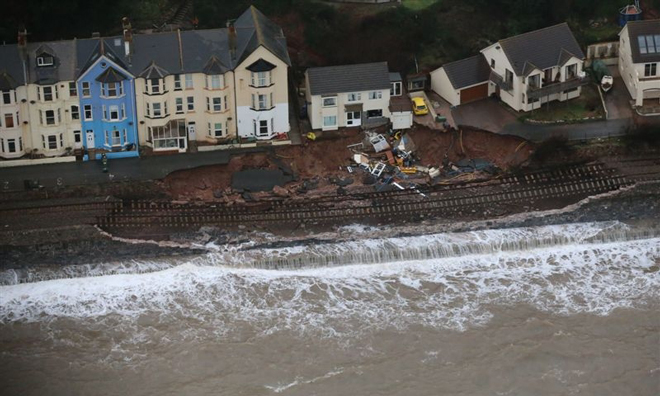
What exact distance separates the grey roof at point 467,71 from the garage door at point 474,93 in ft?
1.12

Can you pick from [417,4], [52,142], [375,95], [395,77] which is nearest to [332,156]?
[375,95]

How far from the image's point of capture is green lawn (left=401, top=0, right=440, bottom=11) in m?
76.1

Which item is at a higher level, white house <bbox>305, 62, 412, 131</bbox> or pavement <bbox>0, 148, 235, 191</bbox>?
white house <bbox>305, 62, 412, 131</bbox>

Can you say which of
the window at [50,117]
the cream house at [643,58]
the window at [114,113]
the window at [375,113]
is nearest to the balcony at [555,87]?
the cream house at [643,58]

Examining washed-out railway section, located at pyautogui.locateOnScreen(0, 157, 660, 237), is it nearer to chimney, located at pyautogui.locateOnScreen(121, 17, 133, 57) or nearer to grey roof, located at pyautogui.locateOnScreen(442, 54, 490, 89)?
grey roof, located at pyautogui.locateOnScreen(442, 54, 490, 89)

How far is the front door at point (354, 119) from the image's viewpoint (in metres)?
72.5

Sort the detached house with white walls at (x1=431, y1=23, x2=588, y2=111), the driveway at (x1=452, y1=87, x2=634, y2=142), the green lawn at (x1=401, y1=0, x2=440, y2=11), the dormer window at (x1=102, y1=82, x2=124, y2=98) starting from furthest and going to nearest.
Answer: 1. the green lawn at (x1=401, y1=0, x2=440, y2=11)
2. the detached house with white walls at (x1=431, y1=23, x2=588, y2=111)
3. the driveway at (x1=452, y1=87, x2=634, y2=142)
4. the dormer window at (x1=102, y1=82, x2=124, y2=98)

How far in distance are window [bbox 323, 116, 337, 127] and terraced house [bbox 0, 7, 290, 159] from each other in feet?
7.92

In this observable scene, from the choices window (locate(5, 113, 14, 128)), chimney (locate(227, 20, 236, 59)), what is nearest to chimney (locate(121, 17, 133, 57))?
chimney (locate(227, 20, 236, 59))

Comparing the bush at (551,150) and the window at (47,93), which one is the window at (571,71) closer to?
the bush at (551,150)

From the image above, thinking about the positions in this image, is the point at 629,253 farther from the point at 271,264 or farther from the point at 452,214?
the point at 271,264

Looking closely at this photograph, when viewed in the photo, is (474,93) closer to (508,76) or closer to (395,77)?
(508,76)

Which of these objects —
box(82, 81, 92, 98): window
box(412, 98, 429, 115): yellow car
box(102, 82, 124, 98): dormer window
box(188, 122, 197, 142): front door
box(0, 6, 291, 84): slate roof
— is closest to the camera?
box(0, 6, 291, 84): slate roof

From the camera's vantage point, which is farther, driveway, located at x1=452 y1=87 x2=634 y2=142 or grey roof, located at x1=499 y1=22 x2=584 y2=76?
grey roof, located at x1=499 y1=22 x2=584 y2=76
